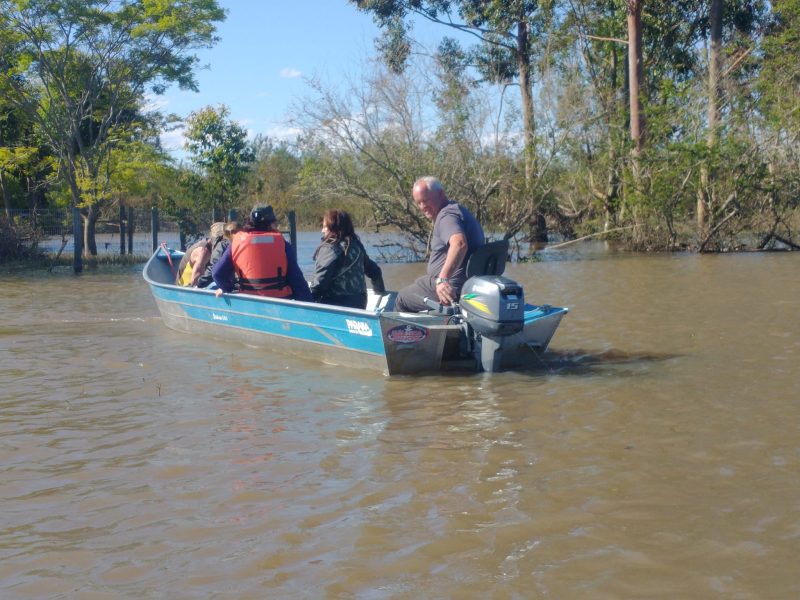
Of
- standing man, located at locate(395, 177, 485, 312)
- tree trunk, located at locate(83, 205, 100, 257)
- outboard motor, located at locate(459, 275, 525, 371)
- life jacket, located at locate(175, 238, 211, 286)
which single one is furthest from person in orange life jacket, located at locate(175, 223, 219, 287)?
tree trunk, located at locate(83, 205, 100, 257)

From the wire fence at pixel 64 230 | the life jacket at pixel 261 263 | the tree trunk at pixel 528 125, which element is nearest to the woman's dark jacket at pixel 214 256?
the life jacket at pixel 261 263

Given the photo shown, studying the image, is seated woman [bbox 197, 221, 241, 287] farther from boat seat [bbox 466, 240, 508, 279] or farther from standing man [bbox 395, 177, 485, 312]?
boat seat [bbox 466, 240, 508, 279]

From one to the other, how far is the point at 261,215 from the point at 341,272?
3.38ft

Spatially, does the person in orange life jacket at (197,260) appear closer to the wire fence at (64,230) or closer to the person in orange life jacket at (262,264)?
the person in orange life jacket at (262,264)

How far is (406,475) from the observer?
18.2ft

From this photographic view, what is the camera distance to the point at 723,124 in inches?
936

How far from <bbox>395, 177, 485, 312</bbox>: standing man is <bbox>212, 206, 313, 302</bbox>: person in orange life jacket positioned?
191cm

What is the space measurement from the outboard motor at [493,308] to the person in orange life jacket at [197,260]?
179 inches

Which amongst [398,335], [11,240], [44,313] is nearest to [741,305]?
[398,335]

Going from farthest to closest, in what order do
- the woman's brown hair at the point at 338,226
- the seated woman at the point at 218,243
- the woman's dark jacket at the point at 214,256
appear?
1. the woman's dark jacket at the point at 214,256
2. the seated woman at the point at 218,243
3. the woman's brown hair at the point at 338,226

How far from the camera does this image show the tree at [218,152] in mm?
29906

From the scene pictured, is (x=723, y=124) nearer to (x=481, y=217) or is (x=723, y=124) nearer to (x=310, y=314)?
(x=481, y=217)

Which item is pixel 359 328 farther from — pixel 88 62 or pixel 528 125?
pixel 88 62

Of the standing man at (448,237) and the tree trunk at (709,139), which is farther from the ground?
the tree trunk at (709,139)
